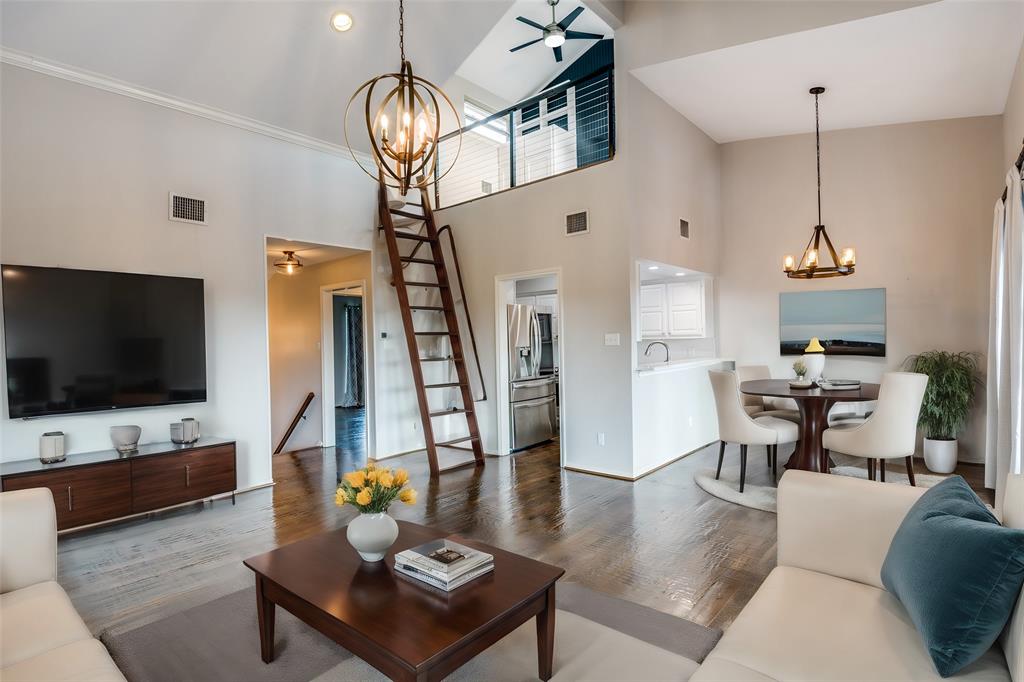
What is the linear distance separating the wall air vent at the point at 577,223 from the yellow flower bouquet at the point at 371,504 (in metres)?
3.47

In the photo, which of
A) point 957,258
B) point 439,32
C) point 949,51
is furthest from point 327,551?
point 957,258

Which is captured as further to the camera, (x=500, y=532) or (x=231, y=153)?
(x=231, y=153)

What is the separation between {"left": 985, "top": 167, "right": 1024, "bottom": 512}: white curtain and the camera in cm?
333

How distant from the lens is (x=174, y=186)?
14.0 feet

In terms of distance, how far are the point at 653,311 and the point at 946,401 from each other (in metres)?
2.95

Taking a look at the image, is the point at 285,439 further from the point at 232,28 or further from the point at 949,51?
the point at 949,51

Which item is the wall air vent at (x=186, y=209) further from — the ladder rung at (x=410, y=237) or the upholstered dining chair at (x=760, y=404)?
the upholstered dining chair at (x=760, y=404)

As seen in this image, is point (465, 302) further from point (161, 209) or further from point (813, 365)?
point (813, 365)

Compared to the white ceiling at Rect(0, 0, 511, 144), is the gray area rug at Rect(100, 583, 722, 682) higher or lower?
lower

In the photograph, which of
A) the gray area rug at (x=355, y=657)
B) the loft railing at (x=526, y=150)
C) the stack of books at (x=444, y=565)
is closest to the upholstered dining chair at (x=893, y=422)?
the gray area rug at (x=355, y=657)

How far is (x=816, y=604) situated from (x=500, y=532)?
2138mm

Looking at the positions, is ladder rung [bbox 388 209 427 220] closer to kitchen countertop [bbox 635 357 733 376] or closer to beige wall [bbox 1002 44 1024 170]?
kitchen countertop [bbox 635 357 733 376]

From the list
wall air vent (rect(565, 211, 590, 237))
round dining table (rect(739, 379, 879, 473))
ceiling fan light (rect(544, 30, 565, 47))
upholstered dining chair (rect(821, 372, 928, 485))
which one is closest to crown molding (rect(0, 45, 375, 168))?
wall air vent (rect(565, 211, 590, 237))

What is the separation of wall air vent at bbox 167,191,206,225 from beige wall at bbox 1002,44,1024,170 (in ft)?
19.8
